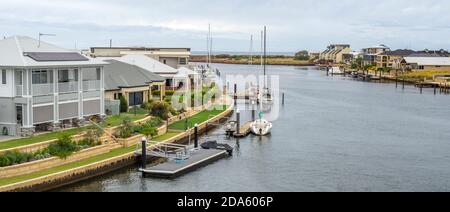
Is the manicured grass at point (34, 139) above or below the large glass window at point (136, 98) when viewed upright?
below

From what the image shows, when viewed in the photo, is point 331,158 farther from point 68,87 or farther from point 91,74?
point 91,74

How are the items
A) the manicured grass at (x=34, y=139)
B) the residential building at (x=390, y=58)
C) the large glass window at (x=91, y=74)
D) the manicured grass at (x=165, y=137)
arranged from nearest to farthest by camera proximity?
the manicured grass at (x=34, y=139) → the manicured grass at (x=165, y=137) → the large glass window at (x=91, y=74) → the residential building at (x=390, y=58)

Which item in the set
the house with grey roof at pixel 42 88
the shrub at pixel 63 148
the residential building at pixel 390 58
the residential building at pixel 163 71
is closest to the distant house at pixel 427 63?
the residential building at pixel 390 58

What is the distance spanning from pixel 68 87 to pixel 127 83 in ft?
29.7

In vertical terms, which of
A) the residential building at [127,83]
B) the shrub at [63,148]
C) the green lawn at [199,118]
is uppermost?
the residential building at [127,83]

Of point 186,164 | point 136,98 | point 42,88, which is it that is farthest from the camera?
point 136,98

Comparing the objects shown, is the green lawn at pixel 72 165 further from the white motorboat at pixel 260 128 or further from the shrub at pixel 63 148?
the white motorboat at pixel 260 128

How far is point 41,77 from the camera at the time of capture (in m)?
27.4

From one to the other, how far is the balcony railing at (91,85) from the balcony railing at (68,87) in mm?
992

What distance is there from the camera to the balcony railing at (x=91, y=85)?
30292mm

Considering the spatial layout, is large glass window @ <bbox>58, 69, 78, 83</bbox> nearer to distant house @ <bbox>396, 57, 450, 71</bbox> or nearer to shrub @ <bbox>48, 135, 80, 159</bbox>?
shrub @ <bbox>48, 135, 80, 159</bbox>

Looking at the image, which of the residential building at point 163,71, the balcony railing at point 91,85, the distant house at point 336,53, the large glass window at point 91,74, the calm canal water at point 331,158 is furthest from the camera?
the distant house at point 336,53

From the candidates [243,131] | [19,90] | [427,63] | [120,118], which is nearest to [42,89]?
[19,90]
